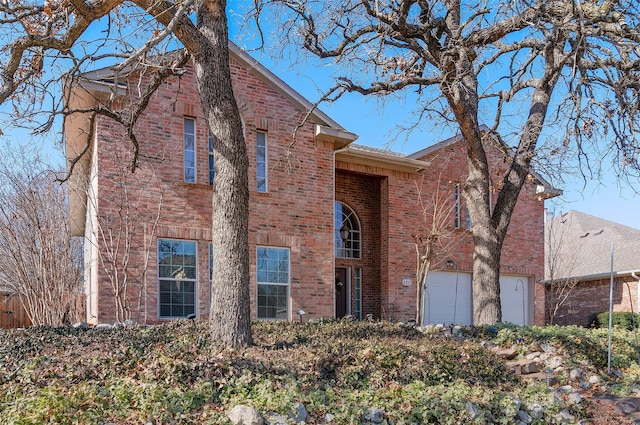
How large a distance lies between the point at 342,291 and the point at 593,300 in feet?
34.2

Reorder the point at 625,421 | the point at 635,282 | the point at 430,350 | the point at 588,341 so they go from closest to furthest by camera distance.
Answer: the point at 625,421 → the point at 430,350 → the point at 588,341 → the point at 635,282

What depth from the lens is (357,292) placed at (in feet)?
51.5

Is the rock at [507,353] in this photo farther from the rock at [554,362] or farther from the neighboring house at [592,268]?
the neighboring house at [592,268]

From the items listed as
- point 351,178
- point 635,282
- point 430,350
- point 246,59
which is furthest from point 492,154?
point 430,350

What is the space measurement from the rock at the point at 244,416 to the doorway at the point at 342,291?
36.1 feet

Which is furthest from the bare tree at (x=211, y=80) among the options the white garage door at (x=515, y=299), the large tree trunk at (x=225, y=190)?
the white garage door at (x=515, y=299)

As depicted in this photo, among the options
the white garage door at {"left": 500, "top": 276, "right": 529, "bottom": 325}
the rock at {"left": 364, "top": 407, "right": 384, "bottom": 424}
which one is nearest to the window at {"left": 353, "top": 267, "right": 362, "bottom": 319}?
the white garage door at {"left": 500, "top": 276, "right": 529, "bottom": 325}

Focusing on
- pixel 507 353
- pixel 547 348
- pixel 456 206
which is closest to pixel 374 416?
pixel 507 353

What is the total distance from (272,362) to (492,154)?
1336cm

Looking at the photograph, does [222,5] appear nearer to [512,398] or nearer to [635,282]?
[512,398]

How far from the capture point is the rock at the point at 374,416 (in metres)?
4.94

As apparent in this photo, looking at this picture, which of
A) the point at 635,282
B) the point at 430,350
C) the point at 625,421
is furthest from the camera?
the point at 635,282

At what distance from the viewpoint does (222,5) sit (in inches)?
295

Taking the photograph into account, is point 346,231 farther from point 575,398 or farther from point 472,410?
point 472,410
